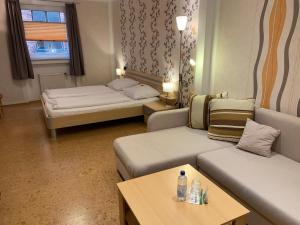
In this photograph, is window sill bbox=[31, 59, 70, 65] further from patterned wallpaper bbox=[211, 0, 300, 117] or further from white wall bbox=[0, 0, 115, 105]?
patterned wallpaper bbox=[211, 0, 300, 117]

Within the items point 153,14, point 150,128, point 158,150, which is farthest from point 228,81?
point 153,14

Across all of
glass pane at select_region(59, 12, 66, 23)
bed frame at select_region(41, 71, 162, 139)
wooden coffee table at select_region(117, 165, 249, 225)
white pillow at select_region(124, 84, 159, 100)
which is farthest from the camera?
glass pane at select_region(59, 12, 66, 23)

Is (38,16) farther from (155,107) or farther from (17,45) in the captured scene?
(155,107)

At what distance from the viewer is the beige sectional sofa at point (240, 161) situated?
58.0 inches

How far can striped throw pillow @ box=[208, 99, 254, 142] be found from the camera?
87.5 inches

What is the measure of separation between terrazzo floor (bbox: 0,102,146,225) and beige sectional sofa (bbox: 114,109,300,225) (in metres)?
0.35

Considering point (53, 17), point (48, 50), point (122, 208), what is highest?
point (53, 17)

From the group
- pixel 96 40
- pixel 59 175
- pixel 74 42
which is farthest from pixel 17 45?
pixel 59 175

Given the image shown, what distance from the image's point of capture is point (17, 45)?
478cm

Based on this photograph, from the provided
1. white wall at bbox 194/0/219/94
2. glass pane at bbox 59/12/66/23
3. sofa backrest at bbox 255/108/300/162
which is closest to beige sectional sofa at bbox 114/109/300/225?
sofa backrest at bbox 255/108/300/162

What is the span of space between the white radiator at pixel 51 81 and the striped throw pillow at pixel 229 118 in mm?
4323

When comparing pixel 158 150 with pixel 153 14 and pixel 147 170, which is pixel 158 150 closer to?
pixel 147 170

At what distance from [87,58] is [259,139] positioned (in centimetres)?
480

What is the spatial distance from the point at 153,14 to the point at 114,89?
1671 millimetres
